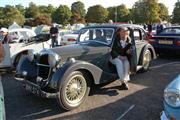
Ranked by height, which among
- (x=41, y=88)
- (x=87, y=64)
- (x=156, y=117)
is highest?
(x=87, y=64)

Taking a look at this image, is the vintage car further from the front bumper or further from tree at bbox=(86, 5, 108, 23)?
tree at bbox=(86, 5, 108, 23)

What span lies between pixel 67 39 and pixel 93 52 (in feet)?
33.5

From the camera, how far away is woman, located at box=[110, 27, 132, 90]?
7.05m

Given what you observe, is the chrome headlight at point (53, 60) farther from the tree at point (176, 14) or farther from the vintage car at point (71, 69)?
the tree at point (176, 14)

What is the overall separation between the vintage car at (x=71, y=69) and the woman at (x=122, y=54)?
0.13 meters

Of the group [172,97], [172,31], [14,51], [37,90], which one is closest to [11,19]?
[172,31]

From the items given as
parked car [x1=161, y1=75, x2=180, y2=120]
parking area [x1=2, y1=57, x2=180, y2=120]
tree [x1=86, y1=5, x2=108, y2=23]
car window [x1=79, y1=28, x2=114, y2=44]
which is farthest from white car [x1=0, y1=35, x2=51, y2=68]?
tree [x1=86, y1=5, x2=108, y2=23]

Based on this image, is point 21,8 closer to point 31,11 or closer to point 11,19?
point 31,11

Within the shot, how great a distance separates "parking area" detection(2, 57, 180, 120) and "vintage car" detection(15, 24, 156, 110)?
0.35 metres

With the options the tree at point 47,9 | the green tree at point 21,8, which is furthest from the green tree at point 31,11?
the tree at point 47,9

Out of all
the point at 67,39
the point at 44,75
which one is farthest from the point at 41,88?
the point at 67,39

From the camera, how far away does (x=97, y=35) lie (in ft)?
25.4

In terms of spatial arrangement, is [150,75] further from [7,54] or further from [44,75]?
[7,54]

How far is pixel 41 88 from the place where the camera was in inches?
236
